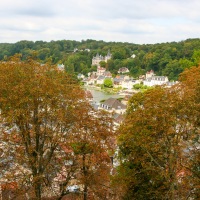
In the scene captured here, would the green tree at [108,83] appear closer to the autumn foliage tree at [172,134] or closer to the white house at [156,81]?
the white house at [156,81]

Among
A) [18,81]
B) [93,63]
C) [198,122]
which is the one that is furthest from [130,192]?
[93,63]

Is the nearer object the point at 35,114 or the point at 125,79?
the point at 35,114

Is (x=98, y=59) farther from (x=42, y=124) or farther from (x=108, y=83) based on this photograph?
(x=42, y=124)

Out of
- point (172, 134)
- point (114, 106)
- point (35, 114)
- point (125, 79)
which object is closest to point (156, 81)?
point (125, 79)

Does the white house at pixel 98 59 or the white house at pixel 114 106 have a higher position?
the white house at pixel 98 59

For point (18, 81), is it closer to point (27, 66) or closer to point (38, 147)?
point (27, 66)

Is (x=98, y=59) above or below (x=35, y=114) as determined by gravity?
below

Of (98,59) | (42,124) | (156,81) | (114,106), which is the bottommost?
(156,81)

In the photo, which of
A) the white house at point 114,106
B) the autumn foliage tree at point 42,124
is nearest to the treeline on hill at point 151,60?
the white house at point 114,106
